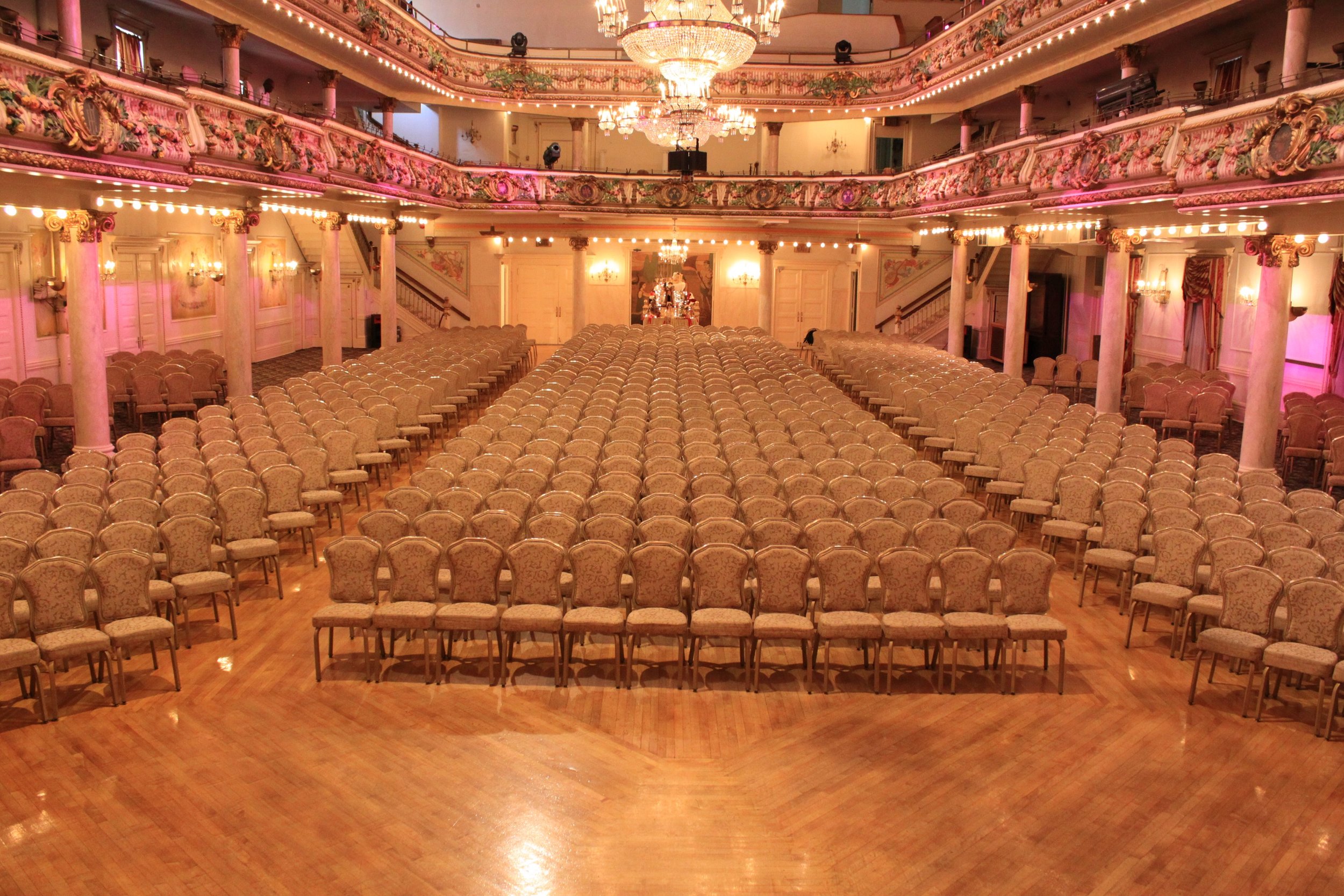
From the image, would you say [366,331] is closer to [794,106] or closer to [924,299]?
[794,106]

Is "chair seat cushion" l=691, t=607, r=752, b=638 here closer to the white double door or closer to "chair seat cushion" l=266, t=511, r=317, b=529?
"chair seat cushion" l=266, t=511, r=317, b=529

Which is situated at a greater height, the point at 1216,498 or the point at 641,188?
the point at 641,188

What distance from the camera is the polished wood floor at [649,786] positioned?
5691mm

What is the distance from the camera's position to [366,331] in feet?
99.0

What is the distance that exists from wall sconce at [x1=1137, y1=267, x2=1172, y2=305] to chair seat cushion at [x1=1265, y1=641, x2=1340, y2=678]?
17777 mm

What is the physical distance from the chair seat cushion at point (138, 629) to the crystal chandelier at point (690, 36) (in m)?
9.73

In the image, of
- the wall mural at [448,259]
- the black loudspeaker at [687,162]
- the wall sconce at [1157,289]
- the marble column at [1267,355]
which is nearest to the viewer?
the marble column at [1267,355]

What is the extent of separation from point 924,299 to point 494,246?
13080mm

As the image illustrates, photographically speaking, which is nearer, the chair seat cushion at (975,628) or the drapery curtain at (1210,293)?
the chair seat cushion at (975,628)

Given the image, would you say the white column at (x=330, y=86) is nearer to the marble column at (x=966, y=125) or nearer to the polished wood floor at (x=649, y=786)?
the marble column at (x=966, y=125)

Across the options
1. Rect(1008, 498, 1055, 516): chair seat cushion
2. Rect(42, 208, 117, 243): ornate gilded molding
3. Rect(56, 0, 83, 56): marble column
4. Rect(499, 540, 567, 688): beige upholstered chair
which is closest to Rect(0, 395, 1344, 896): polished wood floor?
Rect(499, 540, 567, 688): beige upholstered chair

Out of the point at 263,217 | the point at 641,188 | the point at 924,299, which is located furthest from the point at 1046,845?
the point at 924,299

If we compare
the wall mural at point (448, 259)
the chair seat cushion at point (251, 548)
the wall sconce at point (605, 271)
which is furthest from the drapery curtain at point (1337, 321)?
the wall mural at point (448, 259)

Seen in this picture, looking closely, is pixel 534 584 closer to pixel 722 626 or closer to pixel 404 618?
pixel 404 618
